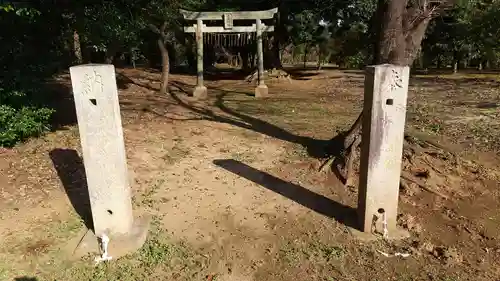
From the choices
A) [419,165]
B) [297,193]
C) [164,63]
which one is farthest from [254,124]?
[164,63]

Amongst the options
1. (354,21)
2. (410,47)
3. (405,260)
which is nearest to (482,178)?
(410,47)

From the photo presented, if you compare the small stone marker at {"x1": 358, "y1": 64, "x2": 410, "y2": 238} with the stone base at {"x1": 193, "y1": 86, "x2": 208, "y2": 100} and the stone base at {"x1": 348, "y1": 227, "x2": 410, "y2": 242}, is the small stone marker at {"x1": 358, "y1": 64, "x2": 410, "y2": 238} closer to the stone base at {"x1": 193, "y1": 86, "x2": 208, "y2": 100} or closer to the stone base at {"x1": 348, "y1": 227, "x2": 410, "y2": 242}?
the stone base at {"x1": 348, "y1": 227, "x2": 410, "y2": 242}

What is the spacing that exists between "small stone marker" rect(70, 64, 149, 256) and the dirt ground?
31 centimetres

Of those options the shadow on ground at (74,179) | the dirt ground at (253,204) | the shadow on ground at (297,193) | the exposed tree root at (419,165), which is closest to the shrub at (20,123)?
the dirt ground at (253,204)

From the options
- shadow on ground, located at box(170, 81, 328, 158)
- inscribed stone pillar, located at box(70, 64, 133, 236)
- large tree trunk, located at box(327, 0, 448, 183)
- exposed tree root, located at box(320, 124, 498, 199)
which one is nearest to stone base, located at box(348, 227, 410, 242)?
exposed tree root, located at box(320, 124, 498, 199)

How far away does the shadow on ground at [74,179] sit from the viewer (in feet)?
14.8

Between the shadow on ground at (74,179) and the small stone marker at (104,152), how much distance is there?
400mm

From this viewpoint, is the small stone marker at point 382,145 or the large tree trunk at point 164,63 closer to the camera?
the small stone marker at point 382,145

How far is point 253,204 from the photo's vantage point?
4754 mm

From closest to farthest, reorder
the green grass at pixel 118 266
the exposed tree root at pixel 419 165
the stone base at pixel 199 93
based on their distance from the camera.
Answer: the green grass at pixel 118 266
the exposed tree root at pixel 419 165
the stone base at pixel 199 93

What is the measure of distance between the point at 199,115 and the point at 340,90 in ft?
18.7

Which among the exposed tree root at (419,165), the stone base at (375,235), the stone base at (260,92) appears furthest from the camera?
the stone base at (260,92)

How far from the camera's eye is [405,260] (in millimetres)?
3709

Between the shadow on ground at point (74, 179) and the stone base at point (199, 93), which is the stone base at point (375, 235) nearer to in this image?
the shadow on ground at point (74, 179)
